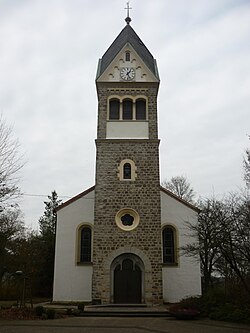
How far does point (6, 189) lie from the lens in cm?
2070

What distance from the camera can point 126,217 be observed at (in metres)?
25.7

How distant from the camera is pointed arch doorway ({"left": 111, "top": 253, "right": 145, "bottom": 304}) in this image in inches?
956

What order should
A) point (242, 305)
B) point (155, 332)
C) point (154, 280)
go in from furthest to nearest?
point (154, 280) < point (242, 305) < point (155, 332)

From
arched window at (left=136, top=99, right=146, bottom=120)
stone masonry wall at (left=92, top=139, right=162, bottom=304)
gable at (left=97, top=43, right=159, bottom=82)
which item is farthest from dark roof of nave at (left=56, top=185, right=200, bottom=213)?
gable at (left=97, top=43, right=159, bottom=82)

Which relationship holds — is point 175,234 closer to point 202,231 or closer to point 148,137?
point 202,231

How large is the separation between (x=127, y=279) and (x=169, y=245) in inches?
166

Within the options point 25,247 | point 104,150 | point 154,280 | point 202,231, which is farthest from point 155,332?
point 25,247

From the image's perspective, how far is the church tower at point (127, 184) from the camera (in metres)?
24.4

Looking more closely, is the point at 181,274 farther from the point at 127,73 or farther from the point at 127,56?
the point at 127,56

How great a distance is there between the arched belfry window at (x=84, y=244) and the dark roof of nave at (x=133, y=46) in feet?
37.2

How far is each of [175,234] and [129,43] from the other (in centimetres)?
1439

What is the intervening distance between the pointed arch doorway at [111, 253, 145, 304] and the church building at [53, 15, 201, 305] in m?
0.06

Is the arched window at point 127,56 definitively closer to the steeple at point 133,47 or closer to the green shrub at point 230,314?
the steeple at point 133,47

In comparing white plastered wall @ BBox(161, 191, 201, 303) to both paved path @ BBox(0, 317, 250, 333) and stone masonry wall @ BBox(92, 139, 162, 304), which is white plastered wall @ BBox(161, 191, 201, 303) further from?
paved path @ BBox(0, 317, 250, 333)
